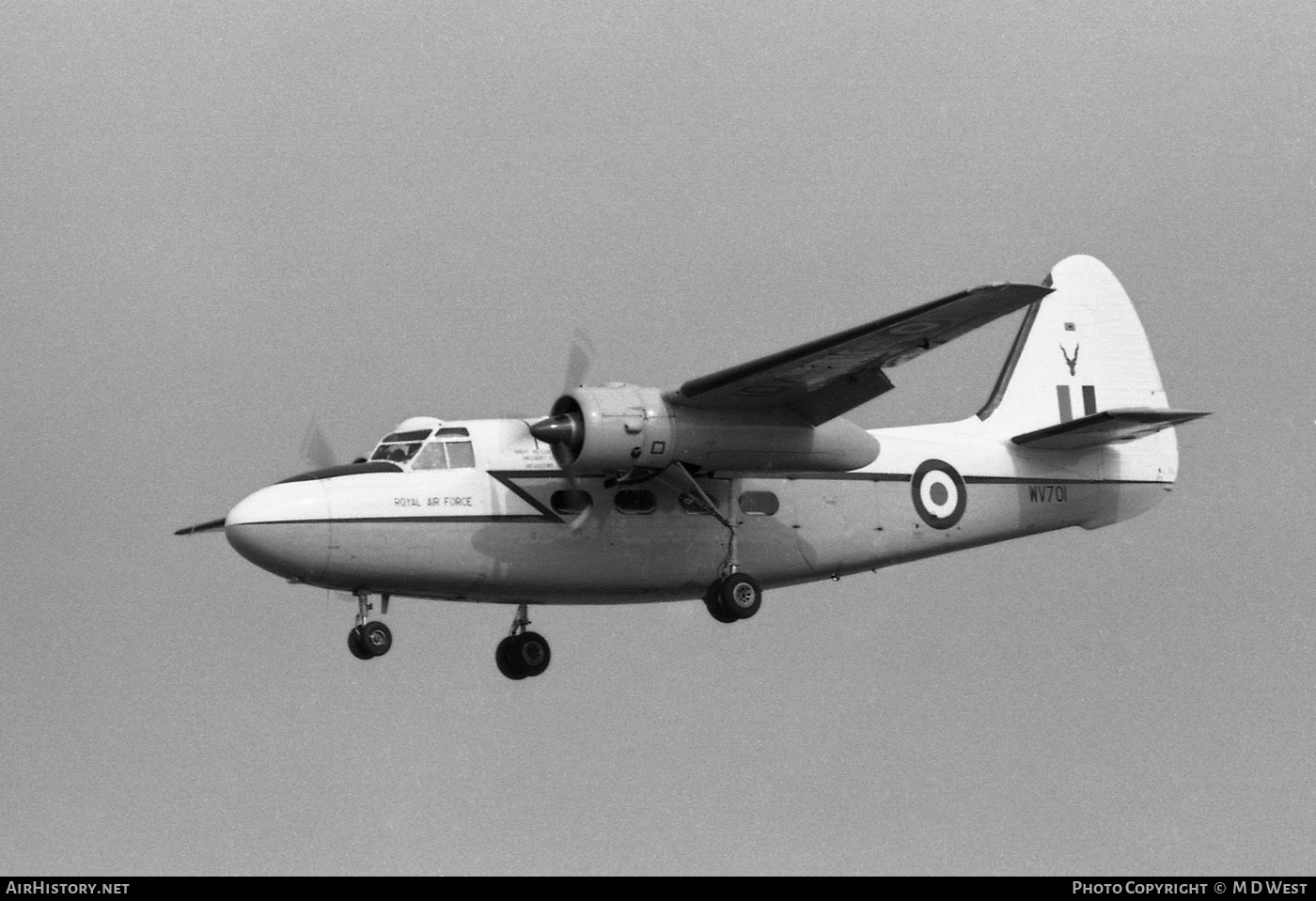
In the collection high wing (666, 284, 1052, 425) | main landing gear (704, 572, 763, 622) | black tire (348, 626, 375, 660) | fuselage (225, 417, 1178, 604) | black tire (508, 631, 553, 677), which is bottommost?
black tire (348, 626, 375, 660)

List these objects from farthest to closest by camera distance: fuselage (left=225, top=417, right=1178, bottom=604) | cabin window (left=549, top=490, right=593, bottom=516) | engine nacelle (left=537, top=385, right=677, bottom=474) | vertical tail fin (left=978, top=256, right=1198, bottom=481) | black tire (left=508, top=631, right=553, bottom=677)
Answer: vertical tail fin (left=978, top=256, right=1198, bottom=481), black tire (left=508, top=631, right=553, bottom=677), cabin window (left=549, top=490, right=593, bottom=516), fuselage (left=225, top=417, right=1178, bottom=604), engine nacelle (left=537, top=385, right=677, bottom=474)

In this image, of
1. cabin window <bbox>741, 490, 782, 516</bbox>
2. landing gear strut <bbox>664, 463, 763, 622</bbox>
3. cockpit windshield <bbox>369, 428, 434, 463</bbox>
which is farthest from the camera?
cabin window <bbox>741, 490, 782, 516</bbox>

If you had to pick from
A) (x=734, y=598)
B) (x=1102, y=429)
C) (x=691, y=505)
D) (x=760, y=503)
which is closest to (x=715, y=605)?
(x=734, y=598)

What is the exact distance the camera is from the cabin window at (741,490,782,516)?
79.2 feet

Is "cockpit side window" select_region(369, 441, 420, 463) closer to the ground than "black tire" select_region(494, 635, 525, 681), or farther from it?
farther from it

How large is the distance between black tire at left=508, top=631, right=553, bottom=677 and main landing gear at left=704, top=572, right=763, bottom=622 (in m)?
2.16

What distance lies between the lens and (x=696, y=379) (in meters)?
22.2

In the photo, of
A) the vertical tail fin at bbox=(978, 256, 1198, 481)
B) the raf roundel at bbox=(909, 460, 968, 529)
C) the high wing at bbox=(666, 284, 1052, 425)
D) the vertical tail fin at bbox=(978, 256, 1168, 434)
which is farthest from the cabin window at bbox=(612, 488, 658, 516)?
the vertical tail fin at bbox=(978, 256, 1168, 434)

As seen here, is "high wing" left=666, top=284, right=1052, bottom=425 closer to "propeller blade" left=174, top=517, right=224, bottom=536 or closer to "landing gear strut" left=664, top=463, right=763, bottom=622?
"landing gear strut" left=664, top=463, right=763, bottom=622

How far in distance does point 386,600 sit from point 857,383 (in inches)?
226

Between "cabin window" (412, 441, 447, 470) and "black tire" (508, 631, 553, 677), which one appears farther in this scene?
"black tire" (508, 631, 553, 677)

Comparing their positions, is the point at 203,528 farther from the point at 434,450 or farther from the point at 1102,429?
the point at 1102,429

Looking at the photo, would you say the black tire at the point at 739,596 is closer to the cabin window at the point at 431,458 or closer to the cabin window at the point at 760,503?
the cabin window at the point at 760,503
